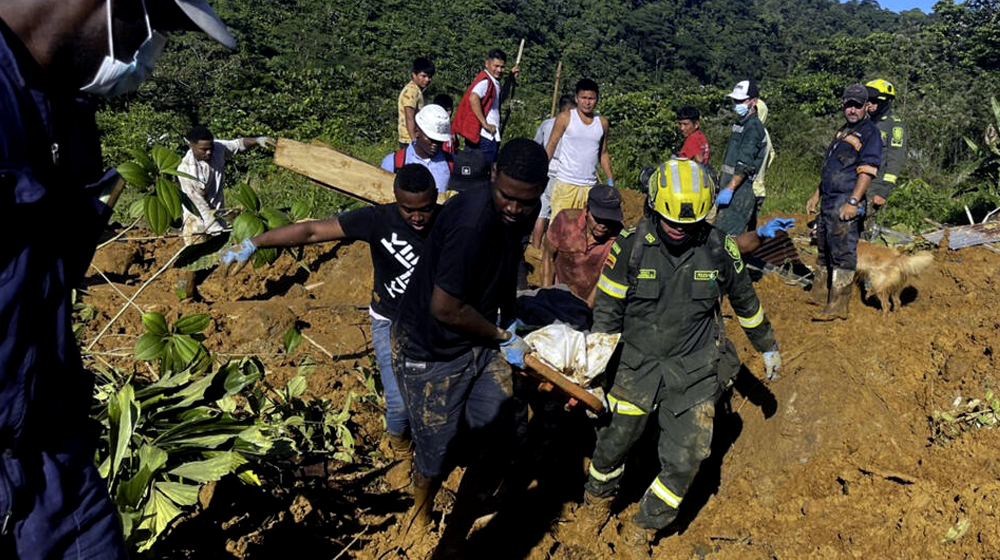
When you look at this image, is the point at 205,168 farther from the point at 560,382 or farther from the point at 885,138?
the point at 885,138

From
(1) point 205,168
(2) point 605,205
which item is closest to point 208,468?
(2) point 605,205

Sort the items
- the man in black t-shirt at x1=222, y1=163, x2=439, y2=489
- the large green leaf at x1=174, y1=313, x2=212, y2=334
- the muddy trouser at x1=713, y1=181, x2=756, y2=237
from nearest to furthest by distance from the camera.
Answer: the large green leaf at x1=174, y1=313, x2=212, y2=334 < the man in black t-shirt at x1=222, y1=163, x2=439, y2=489 < the muddy trouser at x1=713, y1=181, x2=756, y2=237

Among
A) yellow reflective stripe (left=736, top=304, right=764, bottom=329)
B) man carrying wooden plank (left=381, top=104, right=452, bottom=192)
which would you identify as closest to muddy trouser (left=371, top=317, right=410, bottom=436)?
man carrying wooden plank (left=381, top=104, right=452, bottom=192)

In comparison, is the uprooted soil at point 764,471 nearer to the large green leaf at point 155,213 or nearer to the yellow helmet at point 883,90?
the large green leaf at point 155,213

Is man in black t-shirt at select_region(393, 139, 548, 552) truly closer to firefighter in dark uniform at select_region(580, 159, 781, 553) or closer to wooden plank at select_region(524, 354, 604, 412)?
wooden plank at select_region(524, 354, 604, 412)

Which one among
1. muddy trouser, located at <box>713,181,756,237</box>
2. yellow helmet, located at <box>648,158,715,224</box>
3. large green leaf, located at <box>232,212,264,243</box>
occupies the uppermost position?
yellow helmet, located at <box>648,158,715,224</box>

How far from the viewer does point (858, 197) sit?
6.41m

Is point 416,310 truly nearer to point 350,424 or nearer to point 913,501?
point 350,424

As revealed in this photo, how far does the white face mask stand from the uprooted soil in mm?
2217

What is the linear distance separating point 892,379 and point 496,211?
396 centimetres

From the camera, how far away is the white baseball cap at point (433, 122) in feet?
17.7

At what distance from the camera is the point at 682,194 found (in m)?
3.61

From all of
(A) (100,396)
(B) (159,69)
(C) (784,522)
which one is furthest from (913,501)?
(B) (159,69)

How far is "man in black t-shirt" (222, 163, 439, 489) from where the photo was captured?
12.8ft
